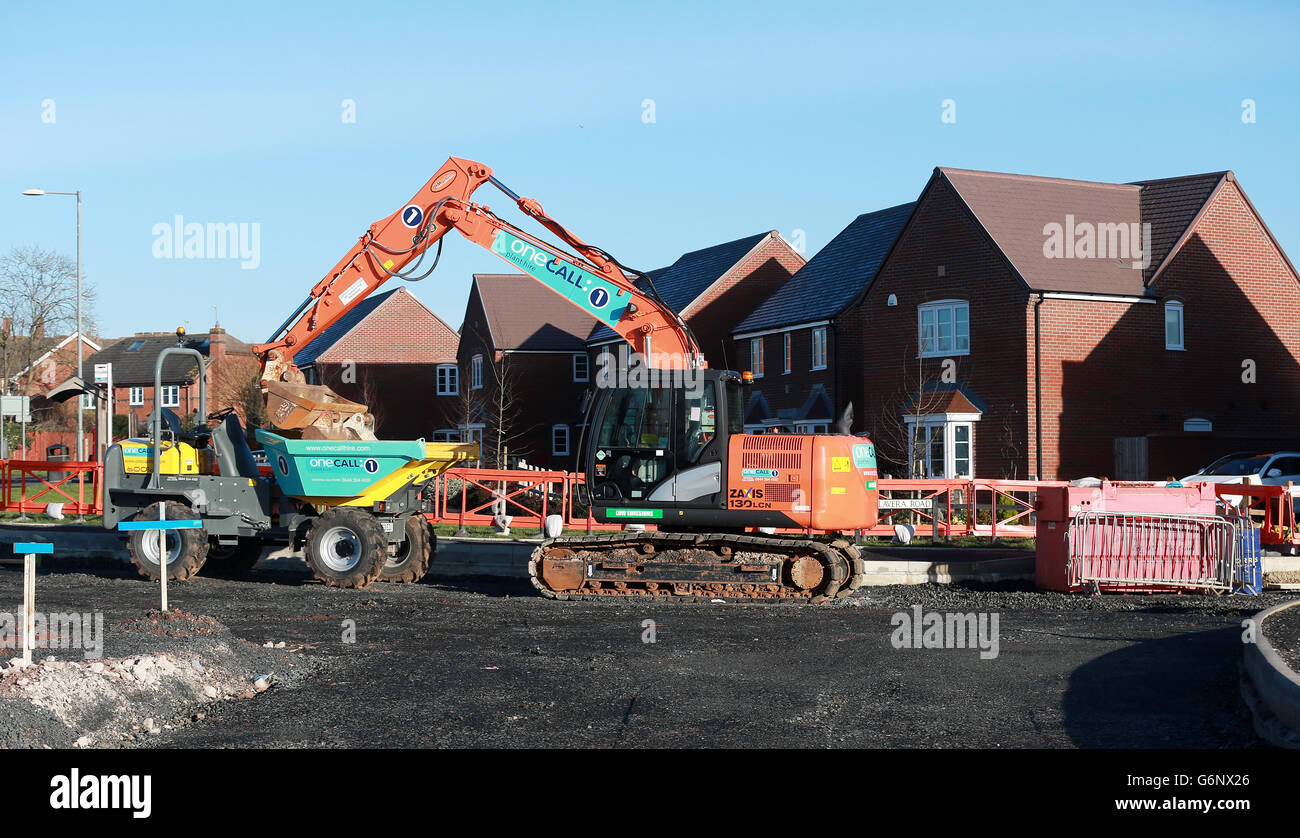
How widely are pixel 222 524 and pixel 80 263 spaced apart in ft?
76.1

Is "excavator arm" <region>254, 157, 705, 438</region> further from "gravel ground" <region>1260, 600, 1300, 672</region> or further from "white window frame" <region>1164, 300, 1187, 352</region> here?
"white window frame" <region>1164, 300, 1187, 352</region>

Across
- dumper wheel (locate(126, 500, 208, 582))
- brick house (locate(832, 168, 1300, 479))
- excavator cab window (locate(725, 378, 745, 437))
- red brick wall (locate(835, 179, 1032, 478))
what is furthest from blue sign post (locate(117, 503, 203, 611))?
brick house (locate(832, 168, 1300, 479))

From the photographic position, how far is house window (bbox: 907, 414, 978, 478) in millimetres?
34438

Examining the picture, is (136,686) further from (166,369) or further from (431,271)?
(166,369)

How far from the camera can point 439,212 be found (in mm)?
18109

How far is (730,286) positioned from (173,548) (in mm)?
32594

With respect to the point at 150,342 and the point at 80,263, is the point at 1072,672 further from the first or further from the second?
the point at 150,342

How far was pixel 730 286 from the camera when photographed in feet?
159

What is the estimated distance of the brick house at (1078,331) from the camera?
33406 millimetres

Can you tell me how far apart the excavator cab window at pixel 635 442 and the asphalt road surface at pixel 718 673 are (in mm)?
1435

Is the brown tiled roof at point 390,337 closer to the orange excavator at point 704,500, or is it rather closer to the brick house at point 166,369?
the brick house at point 166,369

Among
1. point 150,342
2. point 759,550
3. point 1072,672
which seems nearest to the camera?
point 1072,672

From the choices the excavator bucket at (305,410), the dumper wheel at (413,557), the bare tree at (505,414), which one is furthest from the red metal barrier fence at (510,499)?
the bare tree at (505,414)
